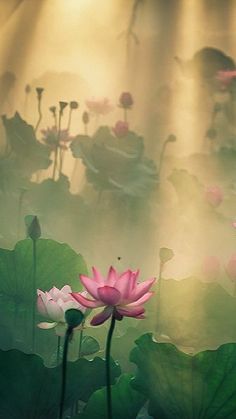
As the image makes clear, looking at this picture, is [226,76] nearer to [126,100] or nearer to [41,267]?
[126,100]

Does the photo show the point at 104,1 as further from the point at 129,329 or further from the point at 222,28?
the point at 129,329

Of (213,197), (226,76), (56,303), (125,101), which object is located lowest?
(56,303)

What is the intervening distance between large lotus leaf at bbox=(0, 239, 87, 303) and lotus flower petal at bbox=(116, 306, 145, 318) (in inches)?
11.9

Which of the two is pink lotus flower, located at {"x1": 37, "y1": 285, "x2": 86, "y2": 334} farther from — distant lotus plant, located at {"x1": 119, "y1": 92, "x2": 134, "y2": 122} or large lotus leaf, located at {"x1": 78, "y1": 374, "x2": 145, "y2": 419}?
distant lotus plant, located at {"x1": 119, "y1": 92, "x2": 134, "y2": 122}

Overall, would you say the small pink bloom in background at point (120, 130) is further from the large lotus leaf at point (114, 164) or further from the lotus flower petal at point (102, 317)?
the lotus flower petal at point (102, 317)

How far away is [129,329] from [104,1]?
180 centimetres

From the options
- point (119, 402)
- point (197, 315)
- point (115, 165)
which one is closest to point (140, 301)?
point (119, 402)

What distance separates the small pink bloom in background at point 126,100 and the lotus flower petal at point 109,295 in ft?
5.21

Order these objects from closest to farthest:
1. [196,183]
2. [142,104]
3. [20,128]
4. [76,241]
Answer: [76,241]
[196,183]
[20,128]
[142,104]

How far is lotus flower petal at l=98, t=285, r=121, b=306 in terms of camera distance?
864 millimetres

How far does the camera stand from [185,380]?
2.89 ft

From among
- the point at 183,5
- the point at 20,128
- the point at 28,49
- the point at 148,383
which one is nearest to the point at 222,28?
the point at 183,5

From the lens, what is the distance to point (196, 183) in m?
1.89

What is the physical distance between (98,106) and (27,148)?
376mm
